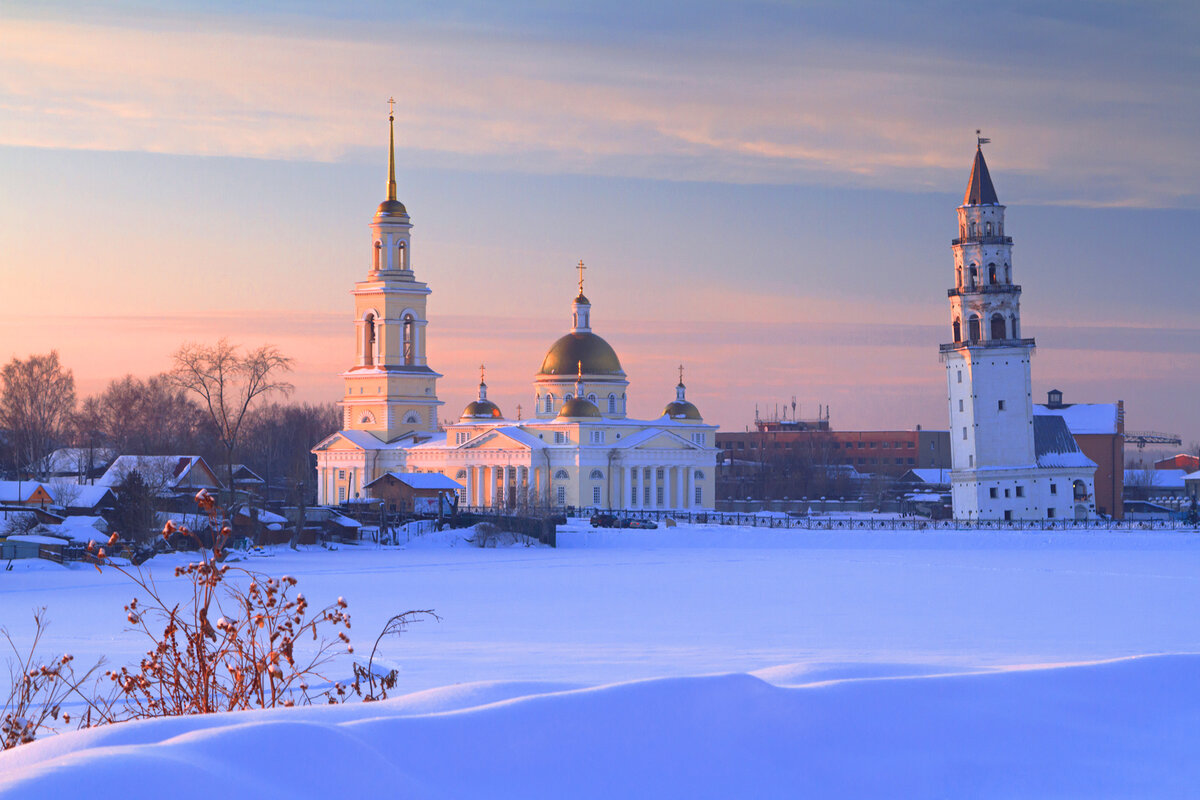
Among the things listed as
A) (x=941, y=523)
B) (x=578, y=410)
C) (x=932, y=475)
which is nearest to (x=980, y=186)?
(x=941, y=523)

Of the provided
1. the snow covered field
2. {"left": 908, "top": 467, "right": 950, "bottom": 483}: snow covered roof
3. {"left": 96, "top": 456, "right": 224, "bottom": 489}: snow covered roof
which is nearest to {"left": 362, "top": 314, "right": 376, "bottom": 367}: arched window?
{"left": 96, "top": 456, "right": 224, "bottom": 489}: snow covered roof

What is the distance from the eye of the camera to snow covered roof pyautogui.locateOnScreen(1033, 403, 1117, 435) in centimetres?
7250

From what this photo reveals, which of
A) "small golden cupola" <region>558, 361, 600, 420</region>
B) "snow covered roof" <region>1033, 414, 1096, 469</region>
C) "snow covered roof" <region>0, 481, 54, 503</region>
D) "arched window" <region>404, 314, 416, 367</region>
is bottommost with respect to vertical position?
"snow covered roof" <region>0, 481, 54, 503</region>

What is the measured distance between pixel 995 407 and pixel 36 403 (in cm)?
5861

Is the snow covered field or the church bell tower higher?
the church bell tower

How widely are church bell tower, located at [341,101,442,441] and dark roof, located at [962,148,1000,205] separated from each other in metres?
39.8

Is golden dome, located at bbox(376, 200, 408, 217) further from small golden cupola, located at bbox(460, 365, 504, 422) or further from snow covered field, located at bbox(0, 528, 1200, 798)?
snow covered field, located at bbox(0, 528, 1200, 798)

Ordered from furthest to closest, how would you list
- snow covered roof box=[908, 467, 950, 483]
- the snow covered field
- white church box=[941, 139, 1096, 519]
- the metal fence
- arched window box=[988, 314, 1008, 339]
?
snow covered roof box=[908, 467, 950, 483], arched window box=[988, 314, 1008, 339], white church box=[941, 139, 1096, 519], the metal fence, the snow covered field

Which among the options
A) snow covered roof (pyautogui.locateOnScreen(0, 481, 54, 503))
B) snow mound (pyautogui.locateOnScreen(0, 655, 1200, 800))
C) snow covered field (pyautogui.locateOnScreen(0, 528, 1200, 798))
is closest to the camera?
snow mound (pyautogui.locateOnScreen(0, 655, 1200, 800))

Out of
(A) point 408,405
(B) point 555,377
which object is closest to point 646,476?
(B) point 555,377

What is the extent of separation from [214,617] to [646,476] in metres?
66.3

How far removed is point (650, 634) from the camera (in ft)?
68.0

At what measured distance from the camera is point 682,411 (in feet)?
304

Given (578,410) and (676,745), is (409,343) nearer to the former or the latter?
(578,410)
